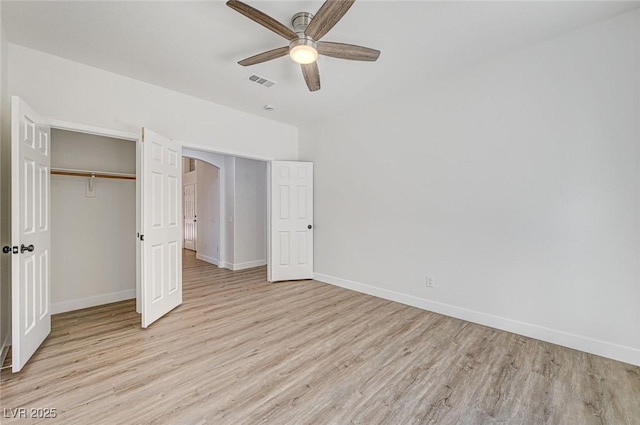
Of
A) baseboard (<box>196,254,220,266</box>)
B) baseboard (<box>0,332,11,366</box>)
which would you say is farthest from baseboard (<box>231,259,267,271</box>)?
baseboard (<box>0,332,11,366</box>)

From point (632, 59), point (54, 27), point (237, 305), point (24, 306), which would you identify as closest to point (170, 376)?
point (24, 306)

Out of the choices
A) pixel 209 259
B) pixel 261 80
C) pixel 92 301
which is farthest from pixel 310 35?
pixel 209 259

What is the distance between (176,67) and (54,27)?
3.24 ft

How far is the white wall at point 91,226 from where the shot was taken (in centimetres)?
356

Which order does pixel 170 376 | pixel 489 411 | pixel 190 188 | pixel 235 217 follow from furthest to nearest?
pixel 190 188 → pixel 235 217 → pixel 170 376 → pixel 489 411

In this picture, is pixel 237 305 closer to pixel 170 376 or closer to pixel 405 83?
pixel 170 376

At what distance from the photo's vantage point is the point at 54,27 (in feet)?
8.20

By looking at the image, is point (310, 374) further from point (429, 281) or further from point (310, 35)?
point (310, 35)

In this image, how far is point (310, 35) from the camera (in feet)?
7.30

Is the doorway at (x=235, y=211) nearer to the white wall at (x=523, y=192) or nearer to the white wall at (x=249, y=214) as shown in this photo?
the white wall at (x=249, y=214)

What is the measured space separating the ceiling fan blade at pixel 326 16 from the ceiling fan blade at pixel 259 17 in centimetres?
16

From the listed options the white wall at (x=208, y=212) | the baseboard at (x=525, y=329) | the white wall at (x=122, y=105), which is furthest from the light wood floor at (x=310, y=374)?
the white wall at (x=208, y=212)

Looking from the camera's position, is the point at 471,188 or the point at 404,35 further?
the point at 471,188

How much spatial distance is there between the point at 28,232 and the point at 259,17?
2565mm
